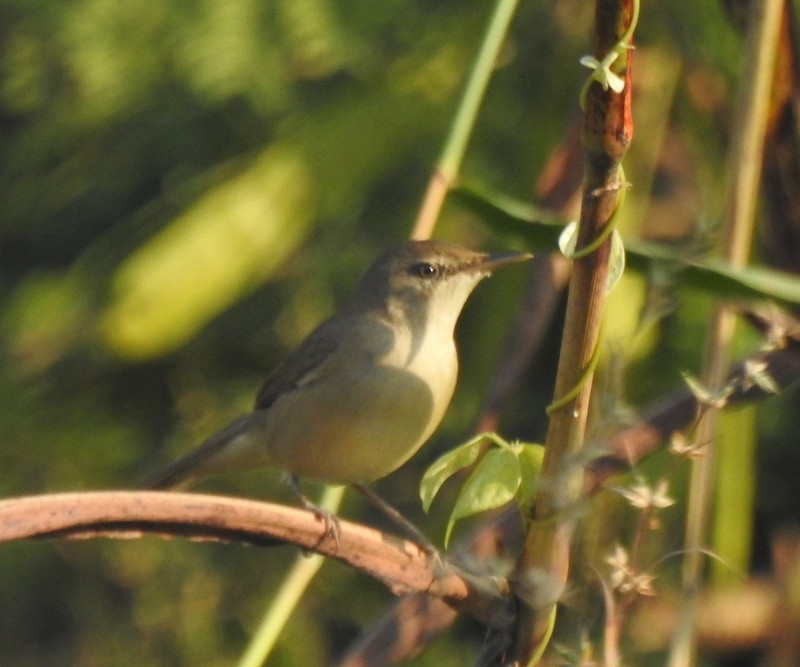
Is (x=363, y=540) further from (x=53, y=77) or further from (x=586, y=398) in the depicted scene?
(x=53, y=77)

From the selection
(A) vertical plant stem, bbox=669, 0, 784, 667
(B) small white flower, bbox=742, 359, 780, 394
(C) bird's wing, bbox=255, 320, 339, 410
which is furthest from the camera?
(C) bird's wing, bbox=255, 320, 339, 410

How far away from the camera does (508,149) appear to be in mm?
2953

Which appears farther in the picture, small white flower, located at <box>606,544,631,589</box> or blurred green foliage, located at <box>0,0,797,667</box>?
blurred green foliage, located at <box>0,0,797,667</box>

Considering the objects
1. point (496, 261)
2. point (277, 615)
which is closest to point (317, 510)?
point (277, 615)

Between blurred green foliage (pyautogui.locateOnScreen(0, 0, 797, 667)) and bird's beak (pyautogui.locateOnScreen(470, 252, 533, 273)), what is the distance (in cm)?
10

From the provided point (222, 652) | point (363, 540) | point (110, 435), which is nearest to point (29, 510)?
point (363, 540)

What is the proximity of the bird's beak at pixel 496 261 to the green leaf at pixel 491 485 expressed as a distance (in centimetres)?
139

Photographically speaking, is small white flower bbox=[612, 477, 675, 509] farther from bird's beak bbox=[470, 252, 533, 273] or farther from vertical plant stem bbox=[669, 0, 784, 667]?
bird's beak bbox=[470, 252, 533, 273]

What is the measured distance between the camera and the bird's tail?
2969 millimetres

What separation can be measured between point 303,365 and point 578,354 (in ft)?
6.30

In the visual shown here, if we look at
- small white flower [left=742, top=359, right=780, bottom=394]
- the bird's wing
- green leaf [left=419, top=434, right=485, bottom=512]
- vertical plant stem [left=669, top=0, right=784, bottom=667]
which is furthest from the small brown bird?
green leaf [left=419, top=434, right=485, bottom=512]

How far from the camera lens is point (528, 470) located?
1.35 metres

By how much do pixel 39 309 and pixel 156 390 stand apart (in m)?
0.33

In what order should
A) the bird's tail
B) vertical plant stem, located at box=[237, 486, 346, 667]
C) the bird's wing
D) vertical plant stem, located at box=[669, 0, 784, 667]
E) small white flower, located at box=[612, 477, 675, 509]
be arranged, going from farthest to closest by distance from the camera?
the bird's wing
the bird's tail
vertical plant stem, located at box=[669, 0, 784, 667]
vertical plant stem, located at box=[237, 486, 346, 667]
small white flower, located at box=[612, 477, 675, 509]
